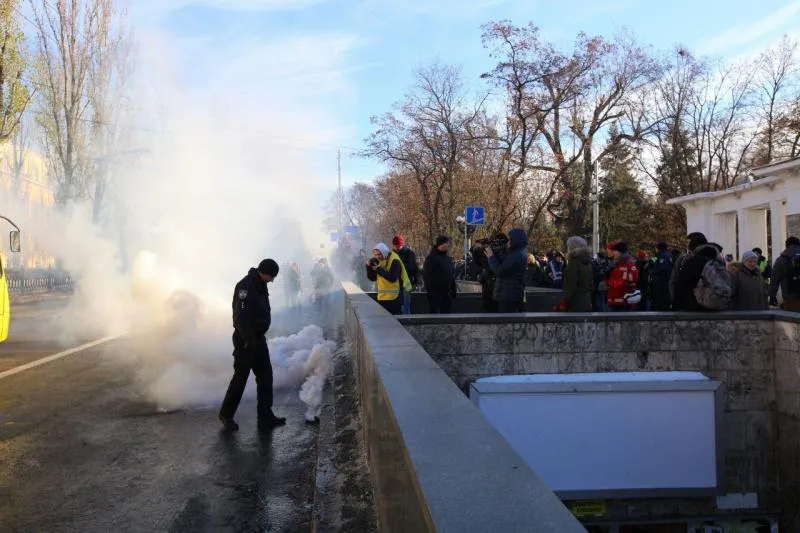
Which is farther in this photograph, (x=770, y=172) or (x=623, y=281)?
(x=770, y=172)

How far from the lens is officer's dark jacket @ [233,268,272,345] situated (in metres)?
6.51

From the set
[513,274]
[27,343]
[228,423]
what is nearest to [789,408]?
[513,274]

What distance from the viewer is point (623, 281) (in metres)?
8.27

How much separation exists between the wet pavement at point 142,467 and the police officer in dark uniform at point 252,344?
7.3 inches

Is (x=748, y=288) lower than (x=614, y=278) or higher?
lower

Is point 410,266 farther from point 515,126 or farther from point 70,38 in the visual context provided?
point 70,38

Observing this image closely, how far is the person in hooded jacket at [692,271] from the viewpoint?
691 cm

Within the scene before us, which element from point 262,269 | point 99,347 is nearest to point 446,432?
point 262,269

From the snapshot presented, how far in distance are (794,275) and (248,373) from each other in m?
7.14

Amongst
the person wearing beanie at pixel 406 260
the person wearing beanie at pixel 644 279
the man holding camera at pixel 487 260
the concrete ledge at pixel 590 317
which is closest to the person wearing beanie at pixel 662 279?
the person wearing beanie at pixel 644 279

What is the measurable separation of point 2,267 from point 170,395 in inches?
235

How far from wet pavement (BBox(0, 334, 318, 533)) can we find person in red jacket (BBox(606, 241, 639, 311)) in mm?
4185

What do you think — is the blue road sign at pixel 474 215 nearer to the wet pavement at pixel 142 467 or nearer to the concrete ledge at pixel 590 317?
the wet pavement at pixel 142 467

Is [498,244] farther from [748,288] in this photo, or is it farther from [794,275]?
[794,275]
